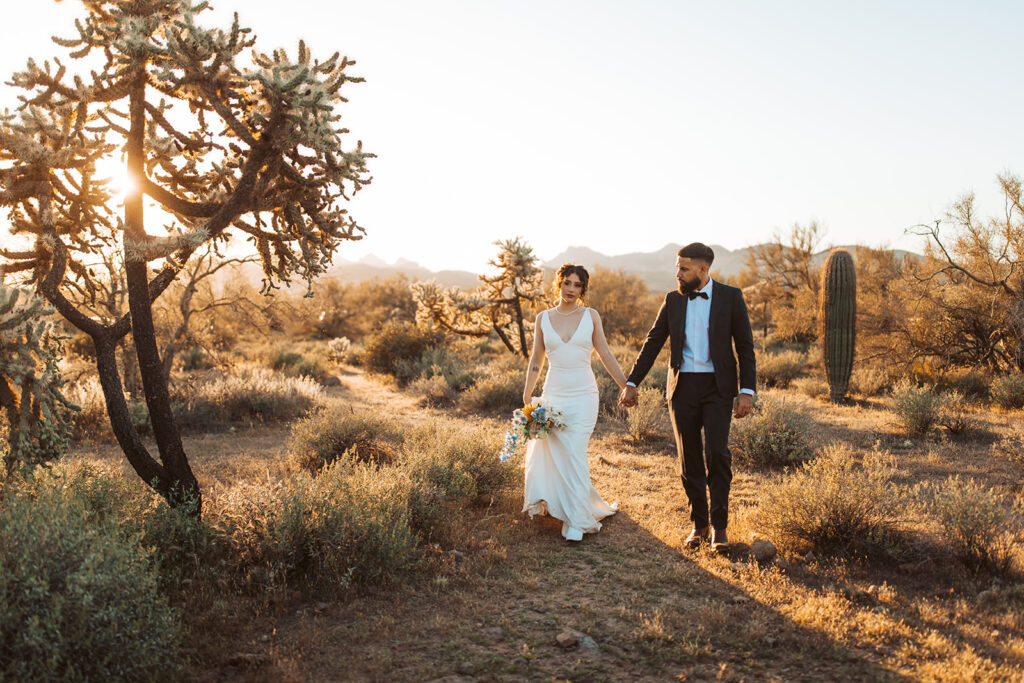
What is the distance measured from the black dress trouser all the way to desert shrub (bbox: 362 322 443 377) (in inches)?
519

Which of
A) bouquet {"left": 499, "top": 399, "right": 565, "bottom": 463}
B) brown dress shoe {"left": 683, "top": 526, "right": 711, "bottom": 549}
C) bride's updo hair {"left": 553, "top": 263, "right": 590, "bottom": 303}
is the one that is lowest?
brown dress shoe {"left": 683, "top": 526, "right": 711, "bottom": 549}

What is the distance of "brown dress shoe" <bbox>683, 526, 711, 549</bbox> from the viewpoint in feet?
16.8

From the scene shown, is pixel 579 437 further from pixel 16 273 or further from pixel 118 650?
pixel 16 273

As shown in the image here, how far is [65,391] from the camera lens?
437 inches

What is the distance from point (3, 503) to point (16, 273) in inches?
72.2

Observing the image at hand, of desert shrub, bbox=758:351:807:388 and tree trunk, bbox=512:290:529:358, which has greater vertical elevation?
tree trunk, bbox=512:290:529:358

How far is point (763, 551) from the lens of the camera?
4.82 metres

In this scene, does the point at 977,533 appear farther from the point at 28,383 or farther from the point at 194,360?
the point at 194,360

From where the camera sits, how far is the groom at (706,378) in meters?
4.91

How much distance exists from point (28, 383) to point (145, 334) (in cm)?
76

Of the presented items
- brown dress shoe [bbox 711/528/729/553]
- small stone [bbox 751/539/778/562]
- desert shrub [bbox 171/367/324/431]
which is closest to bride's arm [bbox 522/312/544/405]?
brown dress shoe [bbox 711/528/729/553]

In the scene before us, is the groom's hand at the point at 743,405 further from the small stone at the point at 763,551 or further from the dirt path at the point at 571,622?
the dirt path at the point at 571,622

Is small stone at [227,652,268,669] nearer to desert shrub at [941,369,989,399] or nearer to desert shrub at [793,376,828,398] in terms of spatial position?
desert shrub at [793,376,828,398]

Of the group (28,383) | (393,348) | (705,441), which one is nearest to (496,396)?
(393,348)
